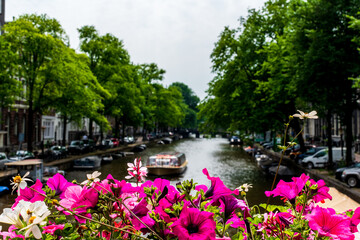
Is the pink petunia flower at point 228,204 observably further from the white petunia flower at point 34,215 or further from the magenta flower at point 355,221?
the white petunia flower at point 34,215

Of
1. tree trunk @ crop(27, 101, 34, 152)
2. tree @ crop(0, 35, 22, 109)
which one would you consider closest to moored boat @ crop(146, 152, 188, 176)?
tree trunk @ crop(27, 101, 34, 152)

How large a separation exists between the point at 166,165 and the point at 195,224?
98.2 feet

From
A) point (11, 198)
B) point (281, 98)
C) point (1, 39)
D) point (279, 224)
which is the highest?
point (1, 39)

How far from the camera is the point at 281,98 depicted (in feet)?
92.8

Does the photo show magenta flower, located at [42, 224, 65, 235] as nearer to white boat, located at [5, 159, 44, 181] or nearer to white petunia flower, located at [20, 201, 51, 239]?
white petunia flower, located at [20, 201, 51, 239]

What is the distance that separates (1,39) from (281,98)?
21226 mm

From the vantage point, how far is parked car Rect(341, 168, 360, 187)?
18719 millimetres

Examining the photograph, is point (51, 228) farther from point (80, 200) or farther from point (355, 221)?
point (355, 221)

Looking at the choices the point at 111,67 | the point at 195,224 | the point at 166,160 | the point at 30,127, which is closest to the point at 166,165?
the point at 166,160

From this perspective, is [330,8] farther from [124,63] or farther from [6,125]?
[6,125]

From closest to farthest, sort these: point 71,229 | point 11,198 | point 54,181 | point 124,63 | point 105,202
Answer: point 71,229, point 105,202, point 54,181, point 11,198, point 124,63

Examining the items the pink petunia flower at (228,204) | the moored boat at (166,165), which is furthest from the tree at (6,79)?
the pink petunia flower at (228,204)

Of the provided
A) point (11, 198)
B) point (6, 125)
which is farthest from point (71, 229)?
point (6, 125)

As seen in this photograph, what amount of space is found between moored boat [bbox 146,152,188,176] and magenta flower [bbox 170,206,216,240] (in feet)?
94.6
